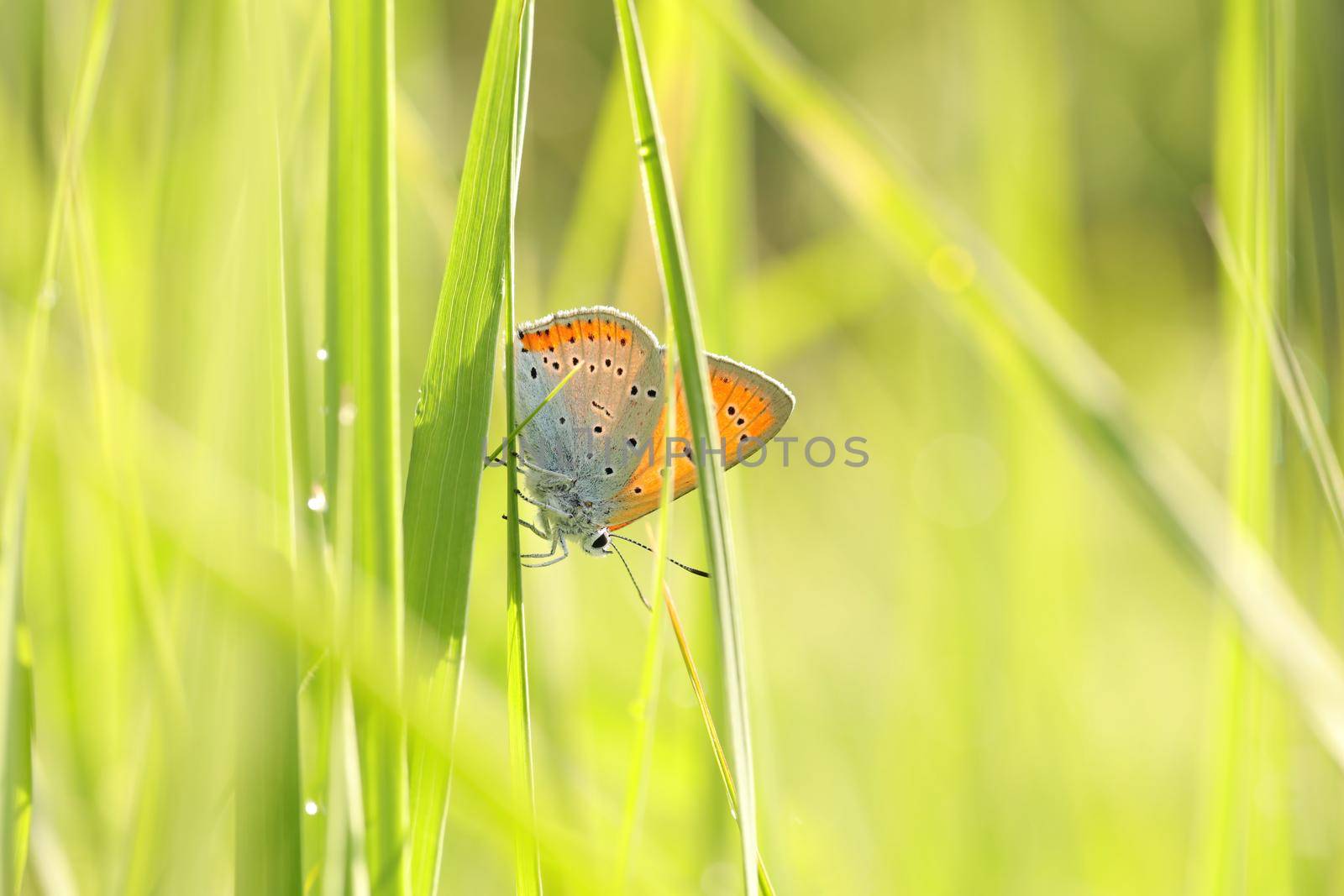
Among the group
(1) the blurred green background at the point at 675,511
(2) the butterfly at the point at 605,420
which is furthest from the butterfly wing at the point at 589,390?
(1) the blurred green background at the point at 675,511

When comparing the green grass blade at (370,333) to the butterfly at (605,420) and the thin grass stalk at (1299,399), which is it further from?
the thin grass stalk at (1299,399)

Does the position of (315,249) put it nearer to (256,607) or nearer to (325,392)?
(325,392)

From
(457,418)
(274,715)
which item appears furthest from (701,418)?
(274,715)

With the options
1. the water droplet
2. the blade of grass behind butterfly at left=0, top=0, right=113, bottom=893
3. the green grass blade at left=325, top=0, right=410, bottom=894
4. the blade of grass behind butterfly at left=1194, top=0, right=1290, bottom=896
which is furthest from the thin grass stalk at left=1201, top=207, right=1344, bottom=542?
the blade of grass behind butterfly at left=0, top=0, right=113, bottom=893

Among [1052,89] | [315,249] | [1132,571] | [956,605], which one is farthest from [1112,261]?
[315,249]

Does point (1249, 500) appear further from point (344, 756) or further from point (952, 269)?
point (344, 756)

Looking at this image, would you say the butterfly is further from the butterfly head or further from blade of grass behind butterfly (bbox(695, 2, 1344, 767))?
blade of grass behind butterfly (bbox(695, 2, 1344, 767))
